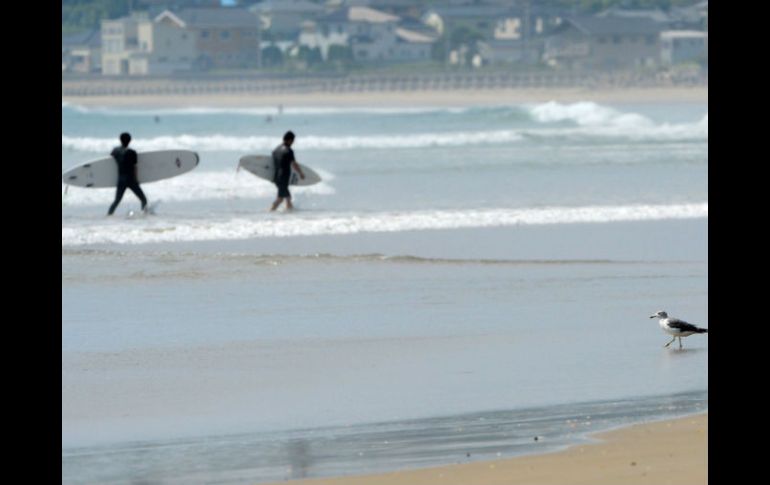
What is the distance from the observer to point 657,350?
9039 mm

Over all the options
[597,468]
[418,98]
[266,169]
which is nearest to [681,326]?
[597,468]

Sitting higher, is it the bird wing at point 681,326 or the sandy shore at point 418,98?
the sandy shore at point 418,98

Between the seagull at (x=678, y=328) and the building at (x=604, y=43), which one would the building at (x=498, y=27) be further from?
the seagull at (x=678, y=328)

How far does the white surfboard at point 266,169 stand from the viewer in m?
20.6

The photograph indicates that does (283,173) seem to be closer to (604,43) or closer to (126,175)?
(126,175)

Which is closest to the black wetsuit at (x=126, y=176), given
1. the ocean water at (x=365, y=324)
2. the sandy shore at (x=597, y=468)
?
the ocean water at (x=365, y=324)

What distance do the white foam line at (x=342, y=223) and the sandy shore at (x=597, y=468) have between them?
395 inches

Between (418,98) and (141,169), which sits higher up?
(418,98)

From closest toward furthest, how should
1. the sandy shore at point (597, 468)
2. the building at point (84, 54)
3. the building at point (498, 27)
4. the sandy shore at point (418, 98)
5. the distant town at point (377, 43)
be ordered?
the sandy shore at point (597, 468) < the sandy shore at point (418, 98) < the distant town at point (377, 43) < the building at point (84, 54) < the building at point (498, 27)

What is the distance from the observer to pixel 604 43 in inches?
4542

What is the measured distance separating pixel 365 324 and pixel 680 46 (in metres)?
112

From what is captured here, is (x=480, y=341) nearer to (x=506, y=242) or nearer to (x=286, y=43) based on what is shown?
(x=506, y=242)

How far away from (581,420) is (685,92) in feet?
294
